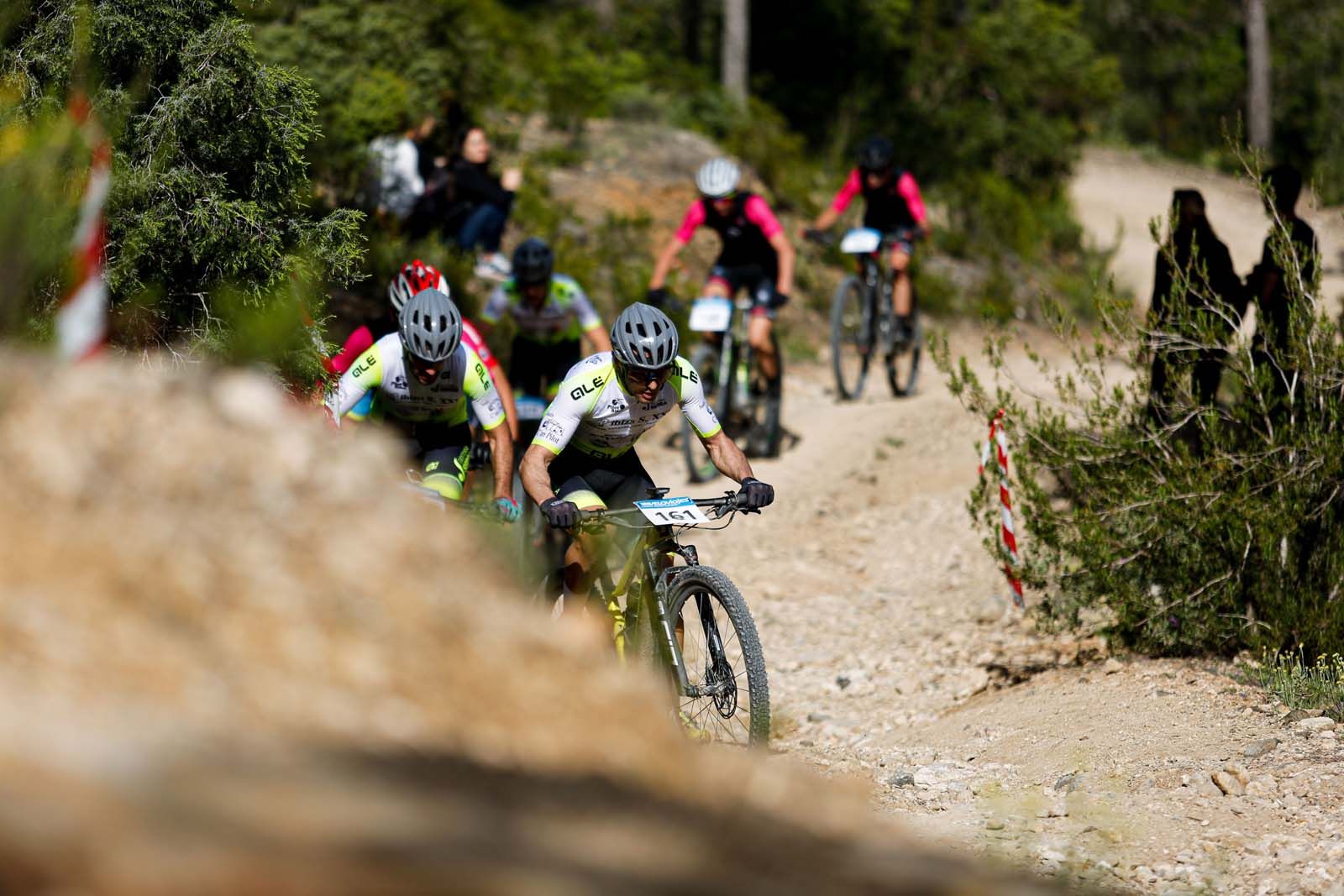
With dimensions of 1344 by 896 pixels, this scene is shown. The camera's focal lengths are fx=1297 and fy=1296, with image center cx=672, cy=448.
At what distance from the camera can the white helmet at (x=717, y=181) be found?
969cm

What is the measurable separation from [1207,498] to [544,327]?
13.5 ft

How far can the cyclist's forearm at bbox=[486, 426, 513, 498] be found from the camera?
6016mm

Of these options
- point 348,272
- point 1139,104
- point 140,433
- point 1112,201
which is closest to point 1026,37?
point 1112,201

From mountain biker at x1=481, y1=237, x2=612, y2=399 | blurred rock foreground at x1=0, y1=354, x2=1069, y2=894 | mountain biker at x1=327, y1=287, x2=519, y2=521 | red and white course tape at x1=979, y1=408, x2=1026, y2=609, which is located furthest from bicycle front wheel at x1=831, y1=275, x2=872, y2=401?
blurred rock foreground at x1=0, y1=354, x2=1069, y2=894

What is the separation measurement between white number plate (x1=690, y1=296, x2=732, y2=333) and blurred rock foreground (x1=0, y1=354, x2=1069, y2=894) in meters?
6.66

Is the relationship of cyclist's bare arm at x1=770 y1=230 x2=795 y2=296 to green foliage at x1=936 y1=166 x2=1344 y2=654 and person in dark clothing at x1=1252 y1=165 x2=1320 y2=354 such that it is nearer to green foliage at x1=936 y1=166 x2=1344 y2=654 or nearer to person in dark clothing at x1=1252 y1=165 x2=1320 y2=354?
green foliage at x1=936 y1=166 x2=1344 y2=654

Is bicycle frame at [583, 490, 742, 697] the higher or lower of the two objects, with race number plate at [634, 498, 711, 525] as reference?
lower

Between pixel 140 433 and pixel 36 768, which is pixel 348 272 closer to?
pixel 140 433

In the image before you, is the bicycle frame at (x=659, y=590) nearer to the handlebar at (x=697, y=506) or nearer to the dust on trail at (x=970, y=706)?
the handlebar at (x=697, y=506)

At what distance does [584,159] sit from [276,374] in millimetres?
11381

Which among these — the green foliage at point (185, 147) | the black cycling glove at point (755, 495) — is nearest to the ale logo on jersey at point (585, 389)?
the black cycling glove at point (755, 495)

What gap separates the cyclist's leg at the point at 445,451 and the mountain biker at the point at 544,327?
5.96 feet

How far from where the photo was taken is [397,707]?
2.55m

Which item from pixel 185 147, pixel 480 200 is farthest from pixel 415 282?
Result: pixel 480 200
